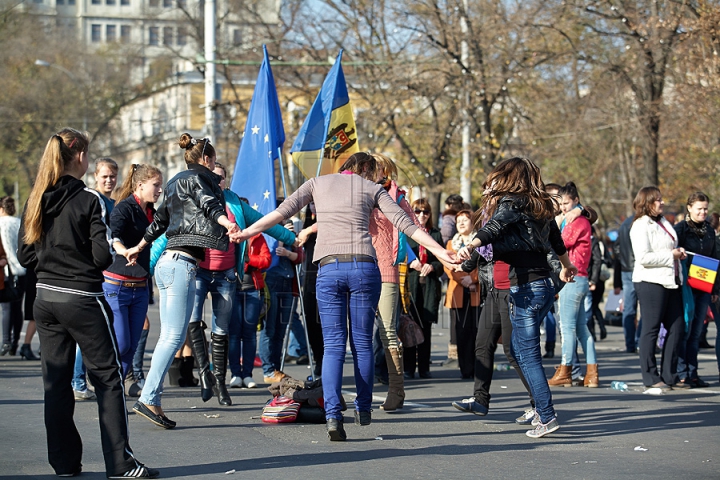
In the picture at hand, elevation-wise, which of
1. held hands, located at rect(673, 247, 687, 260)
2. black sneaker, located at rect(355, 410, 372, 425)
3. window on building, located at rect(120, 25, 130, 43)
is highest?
window on building, located at rect(120, 25, 130, 43)

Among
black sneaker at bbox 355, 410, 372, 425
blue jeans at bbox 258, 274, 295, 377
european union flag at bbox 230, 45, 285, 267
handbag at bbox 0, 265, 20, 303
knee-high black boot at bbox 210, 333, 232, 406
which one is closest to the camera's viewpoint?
black sneaker at bbox 355, 410, 372, 425

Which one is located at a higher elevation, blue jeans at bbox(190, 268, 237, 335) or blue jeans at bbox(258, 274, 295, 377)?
blue jeans at bbox(190, 268, 237, 335)

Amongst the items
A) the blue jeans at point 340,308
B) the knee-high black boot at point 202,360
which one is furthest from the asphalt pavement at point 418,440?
the blue jeans at point 340,308

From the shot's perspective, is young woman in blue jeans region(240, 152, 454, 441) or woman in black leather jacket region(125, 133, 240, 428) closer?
young woman in blue jeans region(240, 152, 454, 441)

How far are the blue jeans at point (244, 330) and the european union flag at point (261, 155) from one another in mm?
534

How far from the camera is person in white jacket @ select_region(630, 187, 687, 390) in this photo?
377 inches

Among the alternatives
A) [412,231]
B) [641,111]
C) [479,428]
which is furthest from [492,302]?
[641,111]

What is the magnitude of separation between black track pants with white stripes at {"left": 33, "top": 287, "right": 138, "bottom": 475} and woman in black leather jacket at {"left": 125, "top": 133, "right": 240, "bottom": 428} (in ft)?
5.09

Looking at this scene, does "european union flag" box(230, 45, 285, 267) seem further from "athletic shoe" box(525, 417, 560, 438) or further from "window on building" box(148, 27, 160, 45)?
"window on building" box(148, 27, 160, 45)

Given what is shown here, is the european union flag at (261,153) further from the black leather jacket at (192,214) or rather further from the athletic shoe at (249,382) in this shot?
the black leather jacket at (192,214)

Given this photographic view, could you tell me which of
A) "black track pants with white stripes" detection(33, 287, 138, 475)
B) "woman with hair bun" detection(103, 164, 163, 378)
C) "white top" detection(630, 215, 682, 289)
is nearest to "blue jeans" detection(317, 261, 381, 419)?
"black track pants with white stripes" detection(33, 287, 138, 475)

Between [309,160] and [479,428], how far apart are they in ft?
10.9

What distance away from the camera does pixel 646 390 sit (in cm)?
964

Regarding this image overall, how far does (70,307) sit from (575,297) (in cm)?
578
